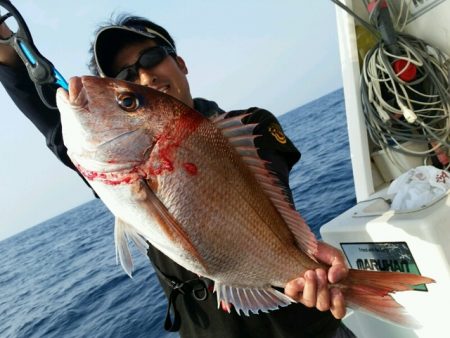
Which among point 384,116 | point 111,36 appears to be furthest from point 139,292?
point 111,36

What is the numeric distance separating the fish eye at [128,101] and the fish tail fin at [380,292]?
3.65ft

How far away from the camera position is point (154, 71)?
231 centimetres

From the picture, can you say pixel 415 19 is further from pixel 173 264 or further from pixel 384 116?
→ pixel 173 264

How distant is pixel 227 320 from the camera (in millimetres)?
2143

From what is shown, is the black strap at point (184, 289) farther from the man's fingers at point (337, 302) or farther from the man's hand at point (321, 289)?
the man's fingers at point (337, 302)

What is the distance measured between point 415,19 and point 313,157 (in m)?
15.2

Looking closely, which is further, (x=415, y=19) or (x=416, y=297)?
(x=415, y=19)

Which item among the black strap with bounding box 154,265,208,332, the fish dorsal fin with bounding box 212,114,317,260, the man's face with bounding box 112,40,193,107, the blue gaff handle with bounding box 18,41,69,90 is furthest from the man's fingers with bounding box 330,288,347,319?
the blue gaff handle with bounding box 18,41,69,90

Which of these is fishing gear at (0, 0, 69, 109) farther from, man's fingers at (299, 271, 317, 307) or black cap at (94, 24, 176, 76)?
man's fingers at (299, 271, 317, 307)

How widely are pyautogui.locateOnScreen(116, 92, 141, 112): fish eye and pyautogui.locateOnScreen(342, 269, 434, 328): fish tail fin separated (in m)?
1.11

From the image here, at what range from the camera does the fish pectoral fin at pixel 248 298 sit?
159cm

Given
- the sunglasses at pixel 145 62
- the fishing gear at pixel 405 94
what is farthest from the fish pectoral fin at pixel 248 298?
the fishing gear at pixel 405 94

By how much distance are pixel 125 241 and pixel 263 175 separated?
0.63 meters

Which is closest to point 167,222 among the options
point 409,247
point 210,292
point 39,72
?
point 210,292
